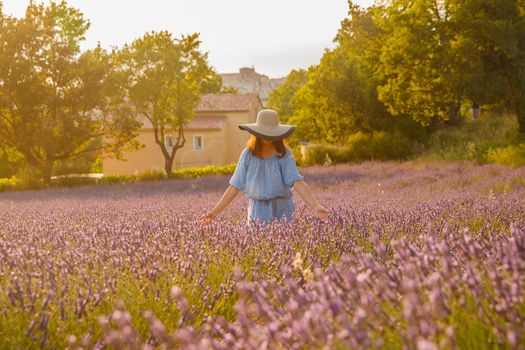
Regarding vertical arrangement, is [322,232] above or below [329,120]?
below

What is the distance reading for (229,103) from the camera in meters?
39.4

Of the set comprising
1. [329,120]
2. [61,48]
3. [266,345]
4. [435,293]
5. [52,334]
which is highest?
[61,48]

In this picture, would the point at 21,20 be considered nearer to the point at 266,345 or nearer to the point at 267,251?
the point at 267,251

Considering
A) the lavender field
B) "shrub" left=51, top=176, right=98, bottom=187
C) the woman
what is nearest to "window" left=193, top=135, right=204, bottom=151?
"shrub" left=51, top=176, right=98, bottom=187

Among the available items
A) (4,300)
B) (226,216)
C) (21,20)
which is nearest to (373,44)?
(21,20)

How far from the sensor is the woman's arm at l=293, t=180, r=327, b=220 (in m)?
4.20

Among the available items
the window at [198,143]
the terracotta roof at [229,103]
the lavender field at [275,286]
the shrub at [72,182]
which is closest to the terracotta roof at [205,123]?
the terracotta roof at [229,103]

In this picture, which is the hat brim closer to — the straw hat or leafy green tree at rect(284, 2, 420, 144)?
the straw hat

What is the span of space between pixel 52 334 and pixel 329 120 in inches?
1005

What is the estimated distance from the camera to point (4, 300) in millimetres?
2545

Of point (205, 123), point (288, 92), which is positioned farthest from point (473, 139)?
point (288, 92)

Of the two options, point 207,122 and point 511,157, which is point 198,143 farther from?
point 511,157

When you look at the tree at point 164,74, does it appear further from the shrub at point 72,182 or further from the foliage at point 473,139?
the foliage at point 473,139

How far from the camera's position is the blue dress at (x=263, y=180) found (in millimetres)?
4832
